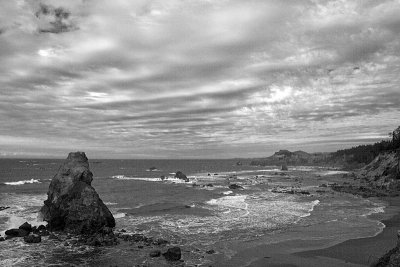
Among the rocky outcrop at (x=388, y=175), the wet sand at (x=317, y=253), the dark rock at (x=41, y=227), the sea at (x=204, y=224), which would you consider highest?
the rocky outcrop at (x=388, y=175)

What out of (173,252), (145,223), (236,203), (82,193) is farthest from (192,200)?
(173,252)

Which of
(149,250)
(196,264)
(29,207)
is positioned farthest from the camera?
(29,207)

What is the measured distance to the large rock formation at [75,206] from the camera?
36969 millimetres

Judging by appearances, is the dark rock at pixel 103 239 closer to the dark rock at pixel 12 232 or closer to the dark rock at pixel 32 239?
the dark rock at pixel 32 239

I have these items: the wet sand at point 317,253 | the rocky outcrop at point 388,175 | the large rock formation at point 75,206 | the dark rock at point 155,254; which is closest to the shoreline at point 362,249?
the wet sand at point 317,253

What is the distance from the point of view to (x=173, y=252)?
1052 inches

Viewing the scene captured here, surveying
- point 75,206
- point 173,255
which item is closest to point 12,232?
point 75,206

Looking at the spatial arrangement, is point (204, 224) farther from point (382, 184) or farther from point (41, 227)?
point (382, 184)

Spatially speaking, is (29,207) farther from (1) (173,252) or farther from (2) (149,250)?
(1) (173,252)

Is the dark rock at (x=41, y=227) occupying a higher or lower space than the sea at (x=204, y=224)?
higher

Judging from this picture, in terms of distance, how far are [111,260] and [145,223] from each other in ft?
50.7

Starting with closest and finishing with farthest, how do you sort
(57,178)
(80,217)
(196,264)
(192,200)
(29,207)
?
1. (196,264)
2. (80,217)
3. (57,178)
4. (29,207)
5. (192,200)

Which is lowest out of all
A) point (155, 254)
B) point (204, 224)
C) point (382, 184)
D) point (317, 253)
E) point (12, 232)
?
point (204, 224)

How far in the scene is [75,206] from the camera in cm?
3797
